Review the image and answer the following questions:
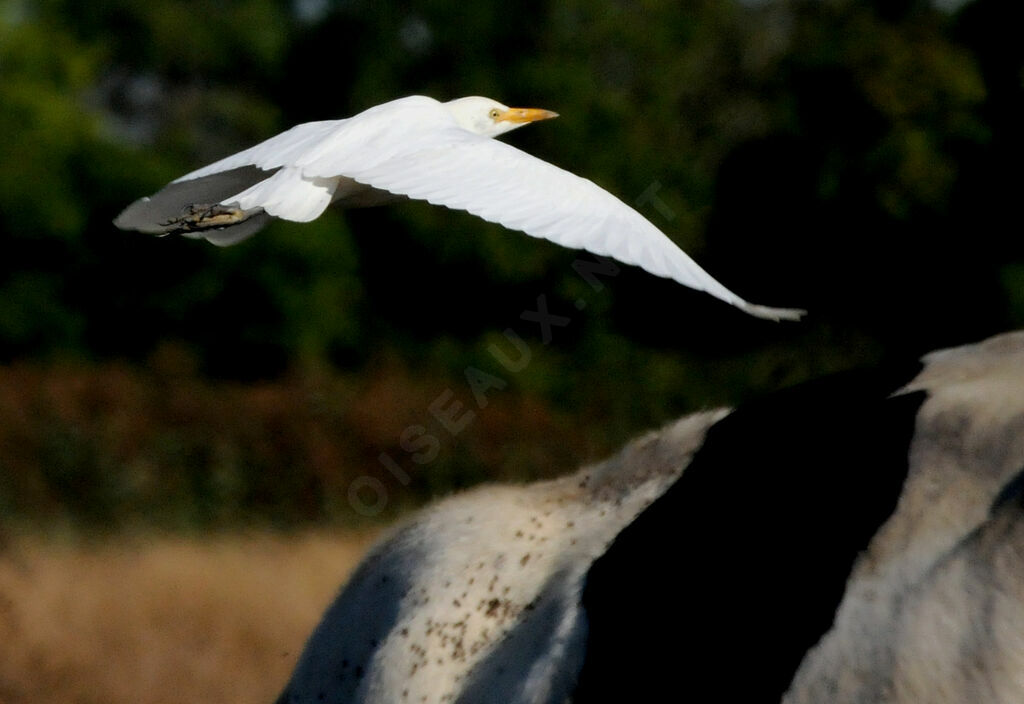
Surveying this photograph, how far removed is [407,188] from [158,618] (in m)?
4.52

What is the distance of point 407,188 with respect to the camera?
171 inches

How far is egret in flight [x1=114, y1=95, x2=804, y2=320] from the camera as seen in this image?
3961mm

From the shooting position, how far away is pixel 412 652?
12.4 ft

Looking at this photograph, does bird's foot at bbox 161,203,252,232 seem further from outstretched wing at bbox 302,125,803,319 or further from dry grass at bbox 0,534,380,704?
dry grass at bbox 0,534,380,704

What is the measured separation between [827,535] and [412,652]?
1.17 metres

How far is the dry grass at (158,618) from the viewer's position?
712 centimetres

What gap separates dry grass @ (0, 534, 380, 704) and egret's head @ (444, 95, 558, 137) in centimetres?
269

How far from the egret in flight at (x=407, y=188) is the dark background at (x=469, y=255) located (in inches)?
205

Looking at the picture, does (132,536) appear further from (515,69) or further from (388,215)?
(515,69)

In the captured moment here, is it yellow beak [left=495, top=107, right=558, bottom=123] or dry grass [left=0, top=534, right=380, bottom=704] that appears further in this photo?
dry grass [left=0, top=534, right=380, bottom=704]

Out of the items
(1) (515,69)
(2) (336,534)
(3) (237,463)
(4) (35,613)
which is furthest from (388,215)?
(4) (35,613)

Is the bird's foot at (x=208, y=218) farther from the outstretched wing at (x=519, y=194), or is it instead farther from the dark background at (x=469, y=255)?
the dark background at (x=469, y=255)

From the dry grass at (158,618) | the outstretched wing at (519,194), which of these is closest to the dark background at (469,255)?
the dry grass at (158,618)

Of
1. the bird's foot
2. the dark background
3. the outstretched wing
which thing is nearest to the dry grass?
the dark background
